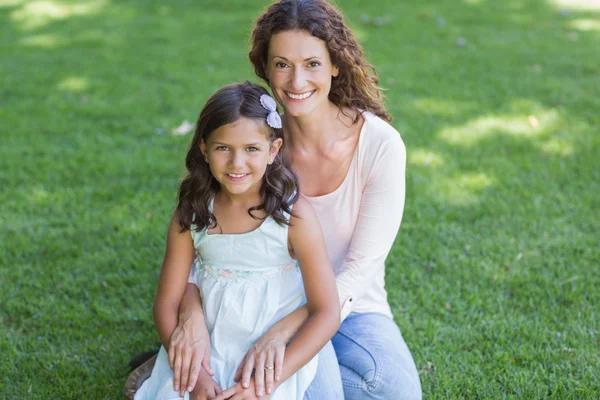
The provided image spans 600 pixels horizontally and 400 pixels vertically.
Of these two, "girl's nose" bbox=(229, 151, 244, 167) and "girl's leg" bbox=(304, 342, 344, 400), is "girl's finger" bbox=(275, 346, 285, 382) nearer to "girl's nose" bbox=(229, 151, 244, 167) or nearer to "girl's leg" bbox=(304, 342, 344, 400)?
"girl's leg" bbox=(304, 342, 344, 400)

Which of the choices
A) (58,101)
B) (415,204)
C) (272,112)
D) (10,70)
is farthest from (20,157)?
(272,112)

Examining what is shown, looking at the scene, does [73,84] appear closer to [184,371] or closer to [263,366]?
[184,371]

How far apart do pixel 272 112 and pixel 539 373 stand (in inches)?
56.0

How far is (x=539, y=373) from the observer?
8.36ft

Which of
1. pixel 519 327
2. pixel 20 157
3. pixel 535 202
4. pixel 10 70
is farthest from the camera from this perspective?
pixel 10 70

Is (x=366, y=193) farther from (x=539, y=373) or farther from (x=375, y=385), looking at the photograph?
(x=539, y=373)

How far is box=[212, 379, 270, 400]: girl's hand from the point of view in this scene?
1962 millimetres

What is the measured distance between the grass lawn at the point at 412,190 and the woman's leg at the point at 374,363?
31 centimetres

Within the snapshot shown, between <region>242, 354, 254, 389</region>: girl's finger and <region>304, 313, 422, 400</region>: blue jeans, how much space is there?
23 centimetres

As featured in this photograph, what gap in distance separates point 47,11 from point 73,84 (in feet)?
7.73

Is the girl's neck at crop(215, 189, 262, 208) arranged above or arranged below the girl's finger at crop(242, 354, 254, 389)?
above

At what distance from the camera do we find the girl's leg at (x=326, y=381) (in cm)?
210

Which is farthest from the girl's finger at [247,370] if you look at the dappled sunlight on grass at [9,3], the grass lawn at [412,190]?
the dappled sunlight on grass at [9,3]

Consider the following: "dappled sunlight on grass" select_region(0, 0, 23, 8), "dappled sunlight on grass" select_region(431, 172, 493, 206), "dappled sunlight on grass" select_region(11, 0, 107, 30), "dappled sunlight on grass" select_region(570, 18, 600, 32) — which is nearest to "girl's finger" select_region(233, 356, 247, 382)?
"dappled sunlight on grass" select_region(431, 172, 493, 206)
